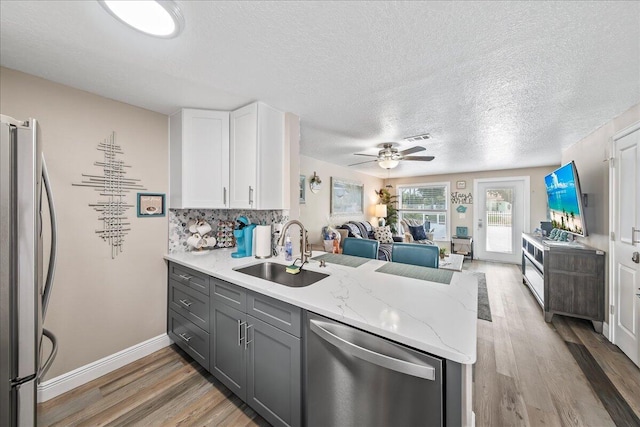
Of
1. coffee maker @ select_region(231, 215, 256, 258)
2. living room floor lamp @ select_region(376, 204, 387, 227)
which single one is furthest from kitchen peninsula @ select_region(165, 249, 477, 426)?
living room floor lamp @ select_region(376, 204, 387, 227)

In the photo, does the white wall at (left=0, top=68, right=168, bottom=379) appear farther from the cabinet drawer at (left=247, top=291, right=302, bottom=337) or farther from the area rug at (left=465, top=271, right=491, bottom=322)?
the area rug at (left=465, top=271, right=491, bottom=322)

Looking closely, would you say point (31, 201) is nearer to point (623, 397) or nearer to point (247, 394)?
point (247, 394)

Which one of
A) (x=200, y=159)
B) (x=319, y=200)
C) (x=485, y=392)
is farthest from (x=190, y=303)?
(x=319, y=200)

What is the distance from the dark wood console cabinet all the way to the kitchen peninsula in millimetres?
1983

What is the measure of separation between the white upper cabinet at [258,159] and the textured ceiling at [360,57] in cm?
13

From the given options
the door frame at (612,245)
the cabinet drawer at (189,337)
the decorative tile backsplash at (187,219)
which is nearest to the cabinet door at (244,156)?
the decorative tile backsplash at (187,219)

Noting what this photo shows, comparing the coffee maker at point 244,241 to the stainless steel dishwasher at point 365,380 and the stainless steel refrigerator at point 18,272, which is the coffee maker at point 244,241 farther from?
the stainless steel refrigerator at point 18,272

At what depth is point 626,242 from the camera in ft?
7.14

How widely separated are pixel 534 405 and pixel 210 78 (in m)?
3.22

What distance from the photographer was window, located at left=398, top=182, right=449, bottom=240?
6.40 metres

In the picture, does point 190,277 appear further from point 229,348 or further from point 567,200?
point 567,200

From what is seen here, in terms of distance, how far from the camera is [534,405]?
1645mm

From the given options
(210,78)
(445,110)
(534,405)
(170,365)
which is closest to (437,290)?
(534,405)

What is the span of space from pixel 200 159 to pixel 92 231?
102cm
